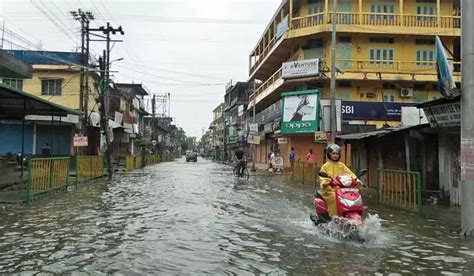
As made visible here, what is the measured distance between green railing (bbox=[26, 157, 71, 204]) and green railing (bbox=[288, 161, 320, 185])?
11.4m

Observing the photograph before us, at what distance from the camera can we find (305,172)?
85.0ft

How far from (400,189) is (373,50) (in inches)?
1046

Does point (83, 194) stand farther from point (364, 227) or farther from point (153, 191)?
point (364, 227)

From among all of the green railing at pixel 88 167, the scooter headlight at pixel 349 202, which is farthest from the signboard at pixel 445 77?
the green railing at pixel 88 167

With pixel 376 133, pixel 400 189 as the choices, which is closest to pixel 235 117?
pixel 376 133

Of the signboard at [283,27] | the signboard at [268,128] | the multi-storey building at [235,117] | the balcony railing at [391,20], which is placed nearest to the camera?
the balcony railing at [391,20]

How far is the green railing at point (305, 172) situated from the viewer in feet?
80.7

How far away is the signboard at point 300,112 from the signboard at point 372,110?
7.55ft

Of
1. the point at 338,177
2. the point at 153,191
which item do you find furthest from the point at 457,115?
the point at 153,191

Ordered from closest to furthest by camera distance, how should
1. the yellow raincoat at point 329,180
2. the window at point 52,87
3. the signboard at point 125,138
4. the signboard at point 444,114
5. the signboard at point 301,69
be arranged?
1. the yellow raincoat at point 329,180
2. the signboard at point 444,114
3. the signboard at point 301,69
4. the window at point 52,87
5. the signboard at point 125,138

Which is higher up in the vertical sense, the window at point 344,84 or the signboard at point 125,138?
the window at point 344,84

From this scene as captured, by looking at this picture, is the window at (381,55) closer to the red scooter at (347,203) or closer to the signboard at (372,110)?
the signboard at (372,110)

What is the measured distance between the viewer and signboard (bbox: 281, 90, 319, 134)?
37.0 m

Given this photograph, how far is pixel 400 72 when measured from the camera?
37531mm
